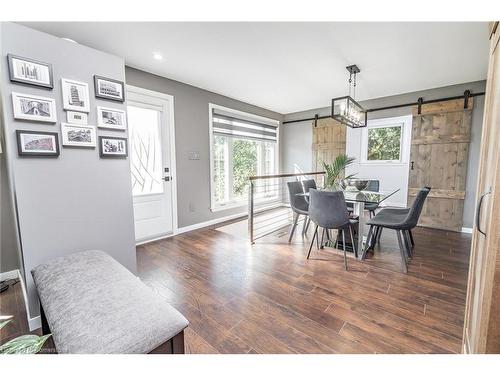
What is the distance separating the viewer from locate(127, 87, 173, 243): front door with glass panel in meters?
3.09

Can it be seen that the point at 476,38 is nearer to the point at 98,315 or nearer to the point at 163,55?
the point at 163,55

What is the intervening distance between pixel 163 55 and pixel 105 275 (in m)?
2.51

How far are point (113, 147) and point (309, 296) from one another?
2.14 m

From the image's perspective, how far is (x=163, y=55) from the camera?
105 inches

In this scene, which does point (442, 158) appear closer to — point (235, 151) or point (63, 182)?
point (235, 151)

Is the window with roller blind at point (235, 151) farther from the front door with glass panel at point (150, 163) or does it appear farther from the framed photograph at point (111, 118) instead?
the framed photograph at point (111, 118)

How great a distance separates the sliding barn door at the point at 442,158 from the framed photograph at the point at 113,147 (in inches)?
179

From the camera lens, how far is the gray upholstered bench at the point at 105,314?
0.88m

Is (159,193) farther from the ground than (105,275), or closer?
farther from the ground

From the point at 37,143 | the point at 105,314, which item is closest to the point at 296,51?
the point at 37,143

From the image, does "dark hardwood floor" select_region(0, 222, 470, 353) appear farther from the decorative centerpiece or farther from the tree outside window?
the tree outside window

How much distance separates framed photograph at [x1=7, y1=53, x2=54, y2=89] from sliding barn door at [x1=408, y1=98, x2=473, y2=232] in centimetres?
498
